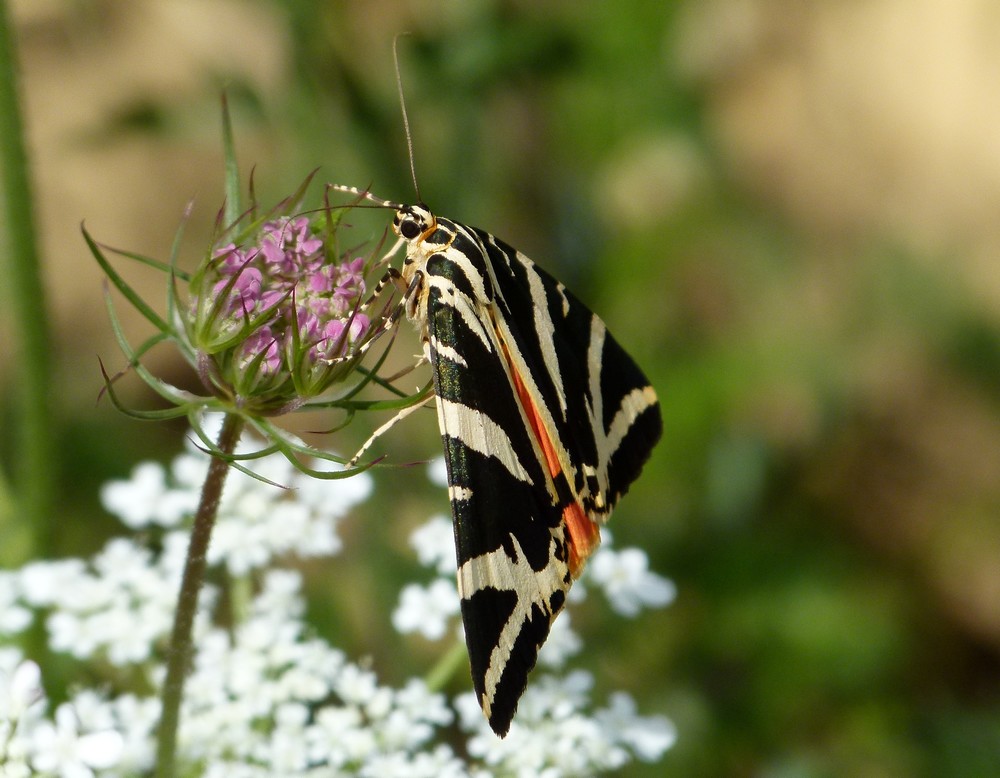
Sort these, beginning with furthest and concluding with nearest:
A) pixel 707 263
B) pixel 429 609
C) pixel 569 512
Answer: pixel 707 263
pixel 429 609
pixel 569 512

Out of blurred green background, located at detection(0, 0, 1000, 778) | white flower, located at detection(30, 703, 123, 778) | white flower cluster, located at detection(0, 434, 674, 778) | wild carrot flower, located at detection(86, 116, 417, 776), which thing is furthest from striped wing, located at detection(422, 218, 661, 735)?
blurred green background, located at detection(0, 0, 1000, 778)

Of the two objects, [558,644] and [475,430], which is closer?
[475,430]

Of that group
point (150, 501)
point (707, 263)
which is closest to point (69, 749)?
point (150, 501)

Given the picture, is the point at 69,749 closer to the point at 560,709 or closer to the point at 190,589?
the point at 190,589

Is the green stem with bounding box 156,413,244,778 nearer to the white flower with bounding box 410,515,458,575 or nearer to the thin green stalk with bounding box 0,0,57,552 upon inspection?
the white flower with bounding box 410,515,458,575

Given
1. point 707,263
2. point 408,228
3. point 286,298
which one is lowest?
point 286,298

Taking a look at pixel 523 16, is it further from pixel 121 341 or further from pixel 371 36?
pixel 121 341

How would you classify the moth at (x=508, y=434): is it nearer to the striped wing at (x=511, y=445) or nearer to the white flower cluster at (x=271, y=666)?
the striped wing at (x=511, y=445)

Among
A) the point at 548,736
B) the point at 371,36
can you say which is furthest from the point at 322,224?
the point at 371,36
